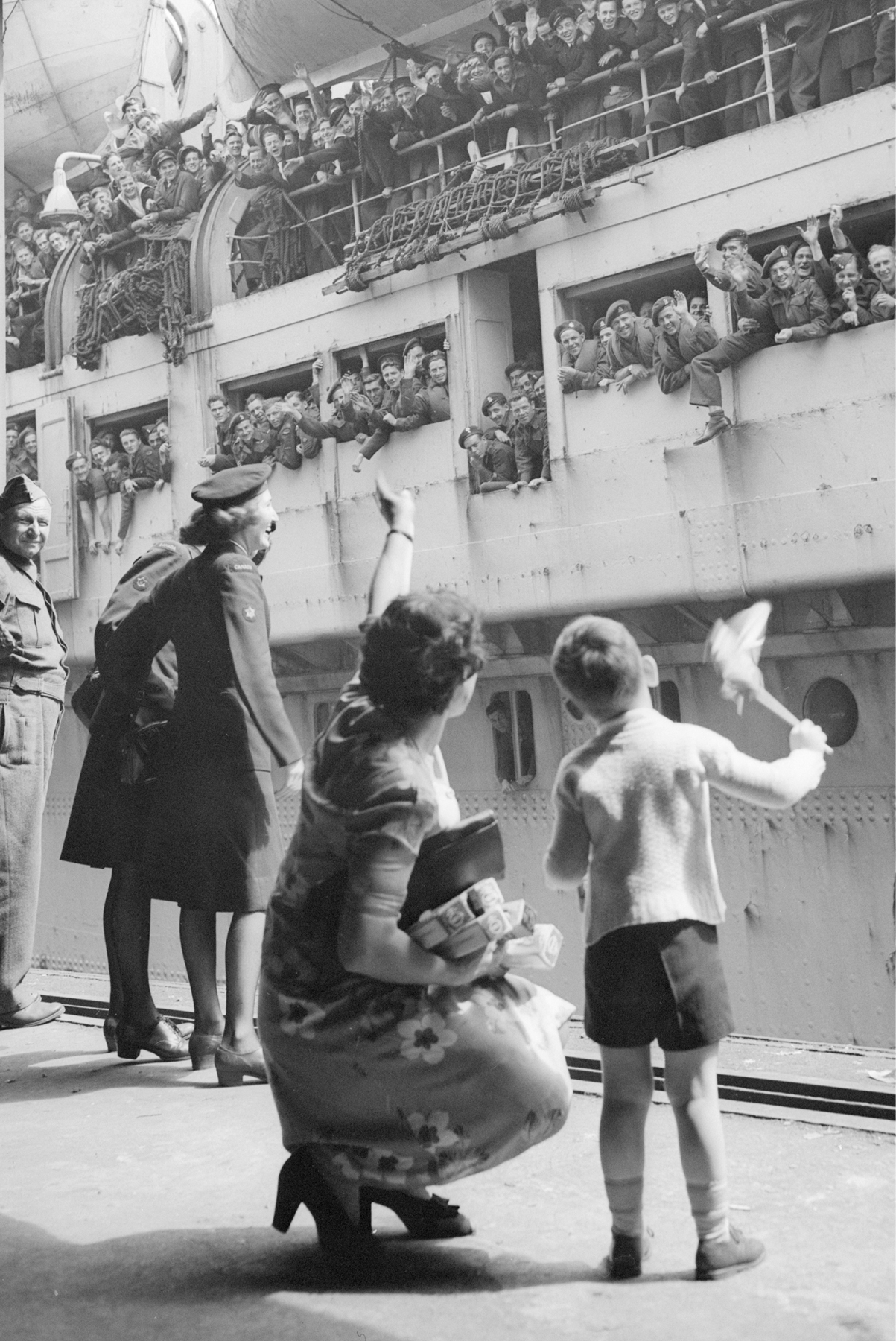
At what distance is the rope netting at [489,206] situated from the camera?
4.01m

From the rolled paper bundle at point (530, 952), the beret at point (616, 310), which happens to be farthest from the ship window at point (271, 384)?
the rolled paper bundle at point (530, 952)

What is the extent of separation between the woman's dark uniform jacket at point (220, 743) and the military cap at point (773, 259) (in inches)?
90.4

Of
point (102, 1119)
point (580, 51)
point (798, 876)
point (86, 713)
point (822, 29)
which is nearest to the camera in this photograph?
point (102, 1119)

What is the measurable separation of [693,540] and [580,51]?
151 cm

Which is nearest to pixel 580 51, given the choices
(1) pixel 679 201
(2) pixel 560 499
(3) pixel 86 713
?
(1) pixel 679 201

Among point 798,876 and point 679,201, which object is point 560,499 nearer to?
point 679,201

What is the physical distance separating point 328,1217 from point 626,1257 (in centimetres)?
36

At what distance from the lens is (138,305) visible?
5.45 m

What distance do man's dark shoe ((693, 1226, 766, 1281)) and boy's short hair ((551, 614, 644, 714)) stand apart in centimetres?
62

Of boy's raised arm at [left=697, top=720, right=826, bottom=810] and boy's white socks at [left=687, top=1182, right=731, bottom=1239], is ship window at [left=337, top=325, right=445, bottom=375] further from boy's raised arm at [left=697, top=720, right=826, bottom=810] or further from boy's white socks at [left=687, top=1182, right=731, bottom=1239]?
boy's white socks at [left=687, top=1182, right=731, bottom=1239]

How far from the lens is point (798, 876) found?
5.69 metres

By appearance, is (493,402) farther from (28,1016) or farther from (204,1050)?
(204,1050)

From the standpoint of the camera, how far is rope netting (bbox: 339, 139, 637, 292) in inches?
158

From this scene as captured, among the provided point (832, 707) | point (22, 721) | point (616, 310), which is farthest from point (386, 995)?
point (832, 707)
